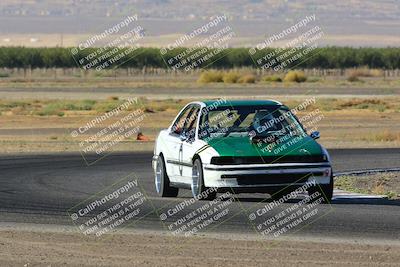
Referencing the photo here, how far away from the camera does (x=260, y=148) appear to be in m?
17.2

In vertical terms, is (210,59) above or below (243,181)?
below

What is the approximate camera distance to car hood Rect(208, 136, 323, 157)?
56.2ft

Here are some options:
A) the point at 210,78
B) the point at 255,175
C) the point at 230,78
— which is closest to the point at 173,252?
the point at 255,175

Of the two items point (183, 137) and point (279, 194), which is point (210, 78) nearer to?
point (183, 137)

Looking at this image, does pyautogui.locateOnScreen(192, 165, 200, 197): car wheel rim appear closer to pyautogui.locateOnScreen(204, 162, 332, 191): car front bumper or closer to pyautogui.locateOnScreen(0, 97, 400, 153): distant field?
pyautogui.locateOnScreen(204, 162, 332, 191): car front bumper

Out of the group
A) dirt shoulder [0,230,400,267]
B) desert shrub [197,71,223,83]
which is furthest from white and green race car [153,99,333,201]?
desert shrub [197,71,223,83]

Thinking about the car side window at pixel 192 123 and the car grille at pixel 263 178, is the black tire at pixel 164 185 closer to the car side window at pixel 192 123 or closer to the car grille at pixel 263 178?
the car side window at pixel 192 123

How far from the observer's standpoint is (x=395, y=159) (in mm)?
29219

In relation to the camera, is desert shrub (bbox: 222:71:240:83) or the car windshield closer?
the car windshield

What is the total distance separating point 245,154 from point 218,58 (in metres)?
147

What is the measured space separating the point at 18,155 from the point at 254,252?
766 inches

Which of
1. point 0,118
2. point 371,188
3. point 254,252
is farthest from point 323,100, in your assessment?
point 254,252

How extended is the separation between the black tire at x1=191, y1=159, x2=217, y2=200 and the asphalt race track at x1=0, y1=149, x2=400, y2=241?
0.54 ft

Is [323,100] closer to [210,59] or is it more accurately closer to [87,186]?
[87,186]
